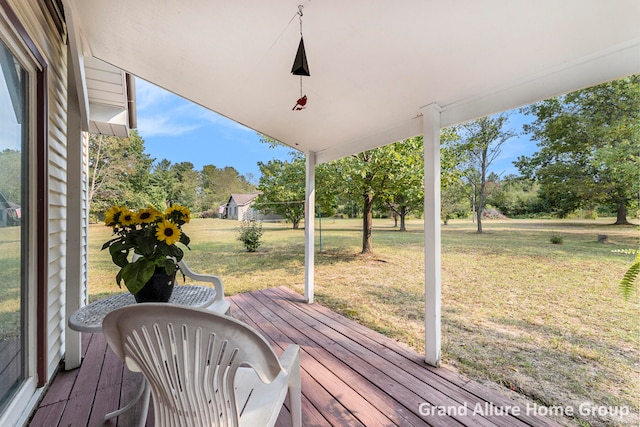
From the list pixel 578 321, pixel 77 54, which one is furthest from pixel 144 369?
pixel 578 321

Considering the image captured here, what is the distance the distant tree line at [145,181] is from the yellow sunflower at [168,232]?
4.18 metres

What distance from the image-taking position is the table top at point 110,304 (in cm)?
121

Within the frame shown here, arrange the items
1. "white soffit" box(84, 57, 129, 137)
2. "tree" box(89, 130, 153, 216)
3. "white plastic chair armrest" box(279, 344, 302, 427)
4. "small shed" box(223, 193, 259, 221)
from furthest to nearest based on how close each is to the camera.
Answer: "small shed" box(223, 193, 259, 221) → "tree" box(89, 130, 153, 216) → "white soffit" box(84, 57, 129, 137) → "white plastic chair armrest" box(279, 344, 302, 427)

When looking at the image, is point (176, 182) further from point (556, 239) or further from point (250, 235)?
point (556, 239)

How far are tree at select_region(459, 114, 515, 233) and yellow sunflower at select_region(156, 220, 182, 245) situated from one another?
12.0ft

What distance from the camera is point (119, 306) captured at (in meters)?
1.47

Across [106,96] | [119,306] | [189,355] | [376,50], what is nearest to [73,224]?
[119,306]

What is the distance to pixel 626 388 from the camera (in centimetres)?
184

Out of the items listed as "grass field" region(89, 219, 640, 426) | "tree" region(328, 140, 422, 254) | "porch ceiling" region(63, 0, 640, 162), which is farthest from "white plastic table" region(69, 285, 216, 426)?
"tree" region(328, 140, 422, 254)

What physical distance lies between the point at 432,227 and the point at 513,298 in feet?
6.39

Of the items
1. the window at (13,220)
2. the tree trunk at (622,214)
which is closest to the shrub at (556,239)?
the tree trunk at (622,214)

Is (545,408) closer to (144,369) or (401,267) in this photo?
(144,369)

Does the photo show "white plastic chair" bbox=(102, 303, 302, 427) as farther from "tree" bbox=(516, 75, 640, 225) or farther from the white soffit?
"tree" bbox=(516, 75, 640, 225)

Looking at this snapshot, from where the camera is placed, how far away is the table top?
1211 mm
